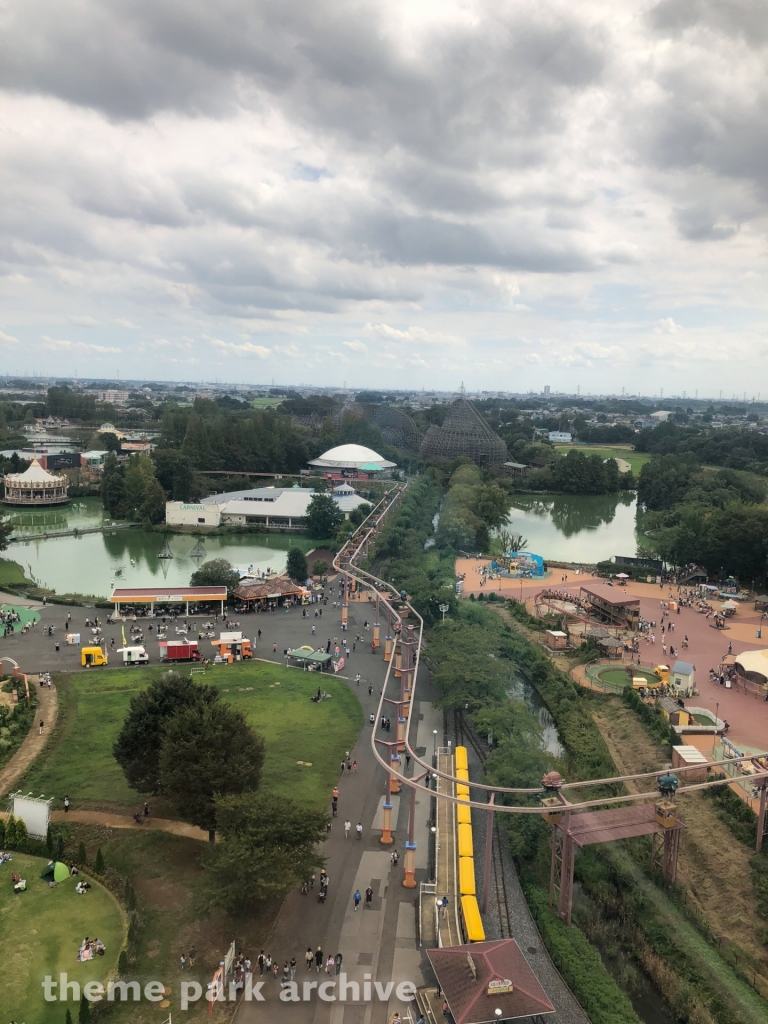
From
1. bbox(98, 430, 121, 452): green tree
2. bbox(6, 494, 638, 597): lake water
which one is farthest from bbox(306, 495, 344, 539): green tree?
bbox(98, 430, 121, 452): green tree

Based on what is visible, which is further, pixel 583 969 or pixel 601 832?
pixel 601 832

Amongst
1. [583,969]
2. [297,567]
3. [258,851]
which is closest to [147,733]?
[258,851]

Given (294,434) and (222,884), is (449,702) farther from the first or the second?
(294,434)

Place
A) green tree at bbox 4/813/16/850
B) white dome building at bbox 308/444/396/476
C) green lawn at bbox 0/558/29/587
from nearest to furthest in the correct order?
green tree at bbox 4/813/16/850 → green lawn at bbox 0/558/29/587 → white dome building at bbox 308/444/396/476

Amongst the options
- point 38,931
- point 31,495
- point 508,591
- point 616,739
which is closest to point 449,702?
point 616,739

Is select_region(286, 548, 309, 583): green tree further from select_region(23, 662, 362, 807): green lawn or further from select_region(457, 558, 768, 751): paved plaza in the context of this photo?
select_region(23, 662, 362, 807): green lawn

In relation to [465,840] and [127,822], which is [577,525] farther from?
[127,822]

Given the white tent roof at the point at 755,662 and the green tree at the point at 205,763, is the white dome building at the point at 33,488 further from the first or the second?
the white tent roof at the point at 755,662
